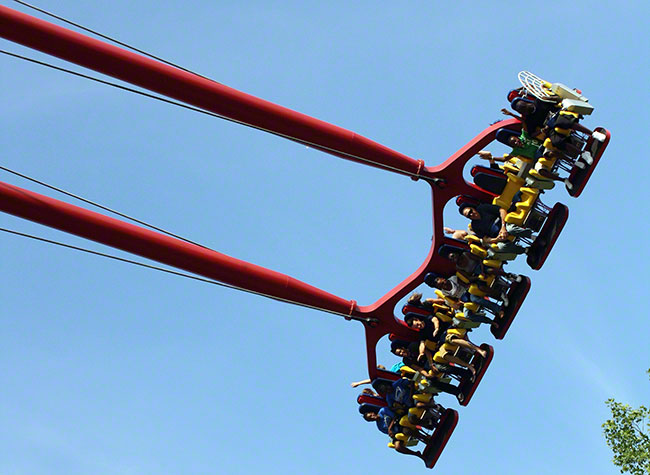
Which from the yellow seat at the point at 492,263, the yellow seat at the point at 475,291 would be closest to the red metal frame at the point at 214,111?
the yellow seat at the point at 492,263

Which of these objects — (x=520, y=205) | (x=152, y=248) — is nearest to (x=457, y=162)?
(x=520, y=205)

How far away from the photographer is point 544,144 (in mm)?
14305

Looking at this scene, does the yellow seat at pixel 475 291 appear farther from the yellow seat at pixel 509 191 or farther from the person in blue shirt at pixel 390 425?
the person in blue shirt at pixel 390 425

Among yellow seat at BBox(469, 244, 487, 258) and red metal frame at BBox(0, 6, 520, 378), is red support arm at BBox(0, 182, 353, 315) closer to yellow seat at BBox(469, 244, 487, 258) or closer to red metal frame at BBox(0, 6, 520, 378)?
red metal frame at BBox(0, 6, 520, 378)

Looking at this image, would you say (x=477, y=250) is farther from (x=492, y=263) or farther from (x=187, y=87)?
(x=187, y=87)

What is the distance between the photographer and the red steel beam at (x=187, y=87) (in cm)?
1229

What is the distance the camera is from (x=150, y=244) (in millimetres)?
12492

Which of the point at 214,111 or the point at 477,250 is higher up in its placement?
the point at 214,111

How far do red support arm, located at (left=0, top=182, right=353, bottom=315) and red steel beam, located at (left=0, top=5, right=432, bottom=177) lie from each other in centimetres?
166

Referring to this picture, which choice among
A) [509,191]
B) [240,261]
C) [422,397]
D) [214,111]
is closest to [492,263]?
[509,191]

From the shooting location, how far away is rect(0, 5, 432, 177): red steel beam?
12.3 meters

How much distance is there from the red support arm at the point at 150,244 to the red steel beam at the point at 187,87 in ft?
5.45

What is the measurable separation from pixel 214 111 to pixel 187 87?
0.44 m

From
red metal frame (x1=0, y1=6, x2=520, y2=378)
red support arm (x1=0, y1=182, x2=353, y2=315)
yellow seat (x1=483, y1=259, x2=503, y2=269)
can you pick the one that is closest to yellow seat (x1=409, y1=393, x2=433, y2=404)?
red metal frame (x1=0, y1=6, x2=520, y2=378)
